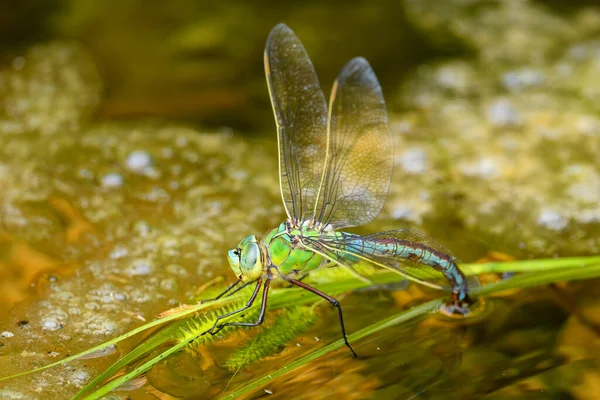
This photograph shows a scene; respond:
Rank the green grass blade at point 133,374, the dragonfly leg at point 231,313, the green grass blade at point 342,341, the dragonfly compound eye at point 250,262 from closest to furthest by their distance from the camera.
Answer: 1. the green grass blade at point 133,374
2. the green grass blade at point 342,341
3. the dragonfly leg at point 231,313
4. the dragonfly compound eye at point 250,262

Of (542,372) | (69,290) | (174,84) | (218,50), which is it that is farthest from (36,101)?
(542,372)

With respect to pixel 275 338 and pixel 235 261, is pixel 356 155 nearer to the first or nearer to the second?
pixel 235 261

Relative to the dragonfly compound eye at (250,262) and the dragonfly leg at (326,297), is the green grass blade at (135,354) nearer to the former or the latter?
the dragonfly compound eye at (250,262)

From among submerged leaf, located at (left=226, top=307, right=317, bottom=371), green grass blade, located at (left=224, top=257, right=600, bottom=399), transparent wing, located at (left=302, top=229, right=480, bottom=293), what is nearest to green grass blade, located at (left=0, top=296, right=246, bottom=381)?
submerged leaf, located at (left=226, top=307, right=317, bottom=371)

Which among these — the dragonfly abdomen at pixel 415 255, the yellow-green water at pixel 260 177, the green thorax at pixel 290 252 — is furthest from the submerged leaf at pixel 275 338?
the dragonfly abdomen at pixel 415 255

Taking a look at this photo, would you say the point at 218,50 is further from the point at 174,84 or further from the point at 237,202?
the point at 237,202

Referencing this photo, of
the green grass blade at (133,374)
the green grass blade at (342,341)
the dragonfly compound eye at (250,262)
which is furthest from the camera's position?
the dragonfly compound eye at (250,262)

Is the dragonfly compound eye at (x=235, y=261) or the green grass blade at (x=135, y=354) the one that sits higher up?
the dragonfly compound eye at (x=235, y=261)

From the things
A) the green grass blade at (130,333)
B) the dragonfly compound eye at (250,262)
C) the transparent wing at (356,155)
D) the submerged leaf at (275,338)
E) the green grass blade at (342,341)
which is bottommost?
the green grass blade at (342,341)
